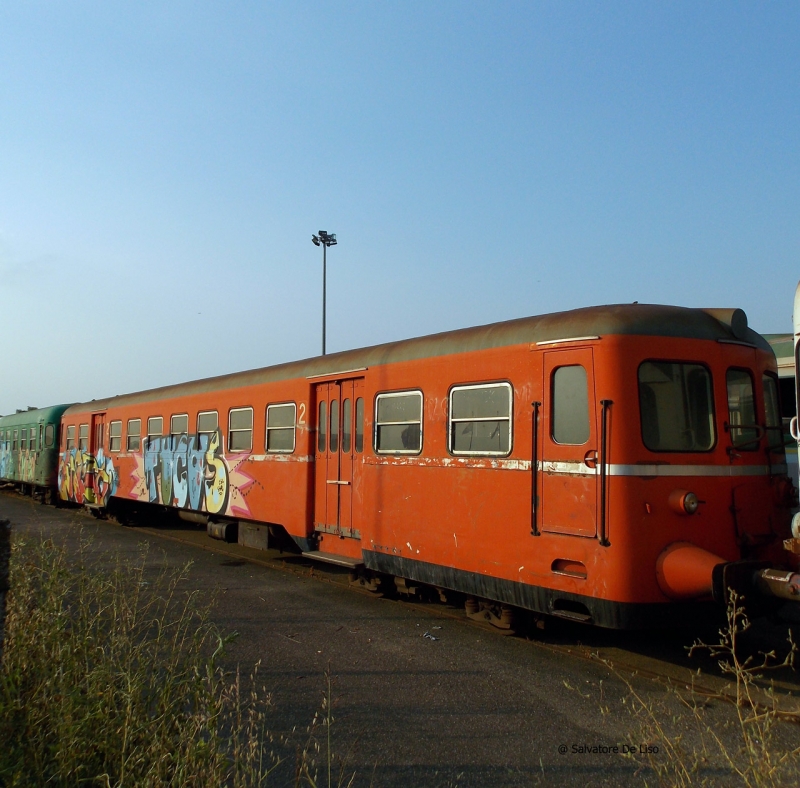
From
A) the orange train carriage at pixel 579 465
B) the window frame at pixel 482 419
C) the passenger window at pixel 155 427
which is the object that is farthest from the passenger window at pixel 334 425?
the passenger window at pixel 155 427

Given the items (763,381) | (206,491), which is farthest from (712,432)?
(206,491)

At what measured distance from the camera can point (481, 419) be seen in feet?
23.7

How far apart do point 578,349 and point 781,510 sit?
2327mm

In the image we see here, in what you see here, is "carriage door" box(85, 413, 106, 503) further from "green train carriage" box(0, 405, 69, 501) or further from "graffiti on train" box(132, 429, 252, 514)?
"green train carriage" box(0, 405, 69, 501)

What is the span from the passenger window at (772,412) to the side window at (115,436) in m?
14.8

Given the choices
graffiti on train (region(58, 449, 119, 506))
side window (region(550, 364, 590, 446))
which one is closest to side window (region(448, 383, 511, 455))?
side window (region(550, 364, 590, 446))

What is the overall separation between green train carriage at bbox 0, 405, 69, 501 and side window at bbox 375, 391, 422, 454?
1730cm

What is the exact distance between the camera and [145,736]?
3656 mm

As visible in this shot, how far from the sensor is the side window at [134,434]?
1670cm

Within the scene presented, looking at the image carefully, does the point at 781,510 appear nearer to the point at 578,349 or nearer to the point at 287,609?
the point at 578,349

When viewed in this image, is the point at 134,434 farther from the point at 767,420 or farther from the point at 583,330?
the point at 767,420

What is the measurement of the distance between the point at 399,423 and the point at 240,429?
15.5ft

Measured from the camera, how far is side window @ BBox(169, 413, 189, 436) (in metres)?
14.4

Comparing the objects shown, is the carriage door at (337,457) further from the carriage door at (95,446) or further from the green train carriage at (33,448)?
the green train carriage at (33,448)
